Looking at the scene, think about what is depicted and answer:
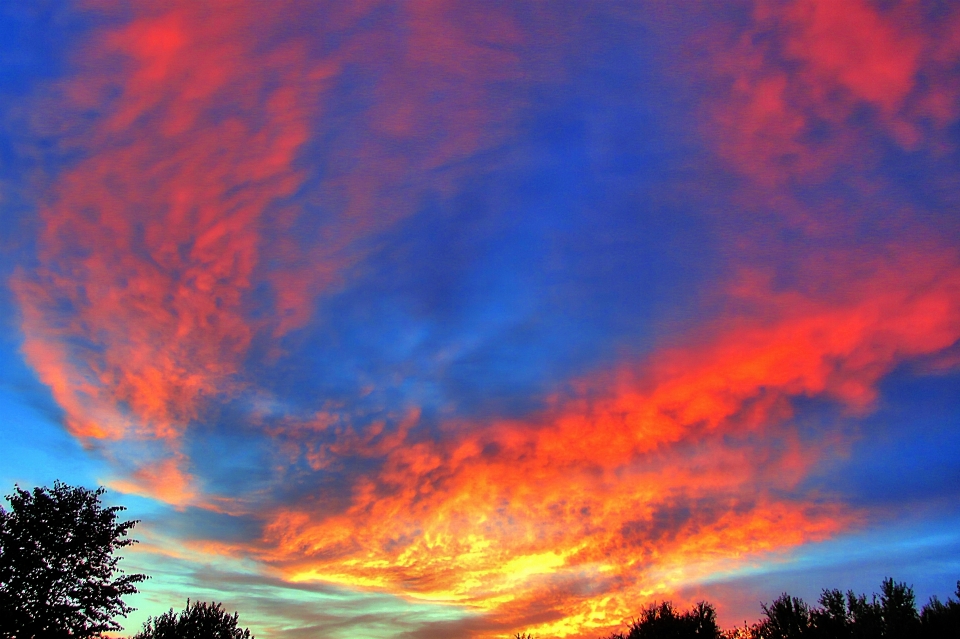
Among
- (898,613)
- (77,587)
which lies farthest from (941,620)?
(77,587)

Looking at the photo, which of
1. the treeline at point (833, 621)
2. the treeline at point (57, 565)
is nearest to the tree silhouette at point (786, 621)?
the treeline at point (833, 621)

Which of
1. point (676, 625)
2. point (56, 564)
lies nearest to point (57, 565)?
point (56, 564)

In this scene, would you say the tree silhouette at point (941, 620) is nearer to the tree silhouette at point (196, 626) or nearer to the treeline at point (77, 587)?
the treeline at point (77, 587)

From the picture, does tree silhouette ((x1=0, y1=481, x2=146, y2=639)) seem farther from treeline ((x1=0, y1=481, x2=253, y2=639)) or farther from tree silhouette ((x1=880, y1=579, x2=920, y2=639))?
tree silhouette ((x1=880, y1=579, x2=920, y2=639))

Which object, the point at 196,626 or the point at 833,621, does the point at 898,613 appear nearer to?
the point at 833,621

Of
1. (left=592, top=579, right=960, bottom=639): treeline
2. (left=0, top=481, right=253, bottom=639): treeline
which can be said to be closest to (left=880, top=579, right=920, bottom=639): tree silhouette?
(left=592, top=579, right=960, bottom=639): treeline

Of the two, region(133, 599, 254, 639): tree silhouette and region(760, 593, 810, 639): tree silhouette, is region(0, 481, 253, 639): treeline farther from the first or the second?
region(760, 593, 810, 639): tree silhouette

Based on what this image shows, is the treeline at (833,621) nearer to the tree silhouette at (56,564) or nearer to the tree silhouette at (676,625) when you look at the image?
the tree silhouette at (676,625)

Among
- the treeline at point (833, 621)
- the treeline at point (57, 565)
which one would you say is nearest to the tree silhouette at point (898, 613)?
the treeline at point (833, 621)

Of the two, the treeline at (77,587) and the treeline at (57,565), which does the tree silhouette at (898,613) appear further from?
the treeline at (57,565)

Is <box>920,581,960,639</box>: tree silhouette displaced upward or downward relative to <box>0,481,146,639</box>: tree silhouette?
downward

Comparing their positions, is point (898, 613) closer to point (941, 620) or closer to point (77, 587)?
point (941, 620)

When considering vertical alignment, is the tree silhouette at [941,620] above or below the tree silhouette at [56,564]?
below

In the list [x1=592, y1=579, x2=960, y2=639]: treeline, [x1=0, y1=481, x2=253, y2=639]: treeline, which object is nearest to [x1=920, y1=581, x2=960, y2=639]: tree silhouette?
[x1=592, y1=579, x2=960, y2=639]: treeline
